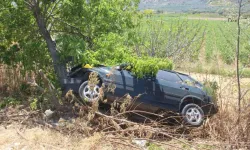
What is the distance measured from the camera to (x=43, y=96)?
9.66 m

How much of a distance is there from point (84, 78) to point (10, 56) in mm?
3127

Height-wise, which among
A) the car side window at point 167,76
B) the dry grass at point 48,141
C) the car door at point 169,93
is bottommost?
the dry grass at point 48,141

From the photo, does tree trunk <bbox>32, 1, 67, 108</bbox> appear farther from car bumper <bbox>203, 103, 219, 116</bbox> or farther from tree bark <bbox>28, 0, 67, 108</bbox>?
car bumper <bbox>203, 103, 219, 116</bbox>

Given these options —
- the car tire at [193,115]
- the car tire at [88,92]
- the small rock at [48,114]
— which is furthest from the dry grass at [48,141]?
the car tire at [193,115]

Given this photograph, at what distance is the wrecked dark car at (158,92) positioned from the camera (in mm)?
8469

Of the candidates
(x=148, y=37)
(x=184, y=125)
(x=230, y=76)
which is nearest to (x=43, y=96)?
(x=184, y=125)

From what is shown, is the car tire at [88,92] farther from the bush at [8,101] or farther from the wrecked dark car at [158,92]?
the bush at [8,101]

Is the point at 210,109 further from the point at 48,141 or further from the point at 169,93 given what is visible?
the point at 48,141

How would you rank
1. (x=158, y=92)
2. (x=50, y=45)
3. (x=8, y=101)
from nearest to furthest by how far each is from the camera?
(x=158, y=92), (x=8, y=101), (x=50, y=45)

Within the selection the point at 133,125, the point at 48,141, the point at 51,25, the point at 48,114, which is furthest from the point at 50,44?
the point at 133,125

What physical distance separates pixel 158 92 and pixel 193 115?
1071 mm

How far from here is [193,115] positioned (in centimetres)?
847

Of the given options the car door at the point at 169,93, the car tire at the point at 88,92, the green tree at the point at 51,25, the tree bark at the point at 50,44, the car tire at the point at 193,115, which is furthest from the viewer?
the tree bark at the point at 50,44

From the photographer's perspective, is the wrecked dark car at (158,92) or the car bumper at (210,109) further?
the wrecked dark car at (158,92)
